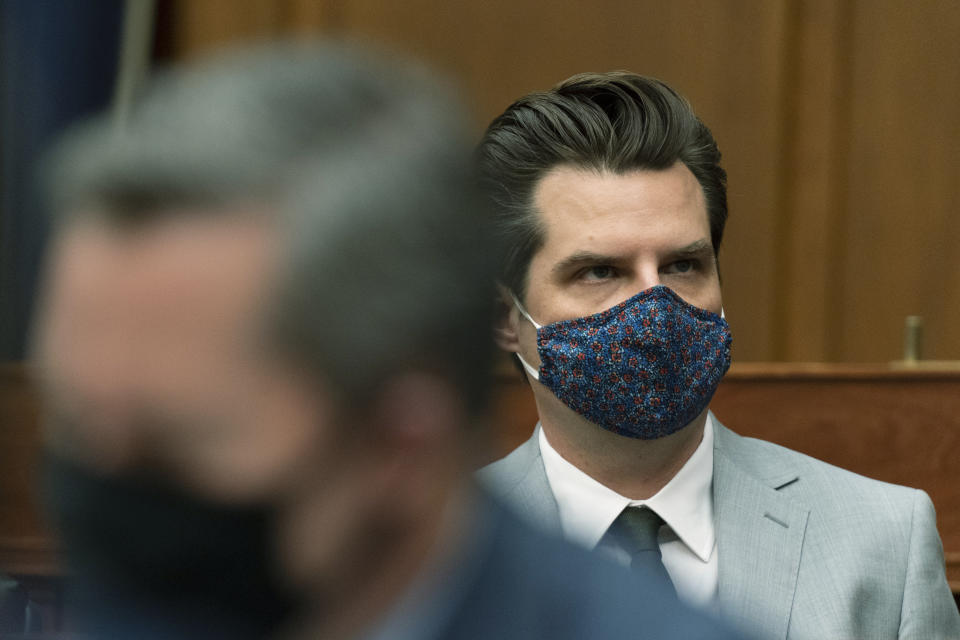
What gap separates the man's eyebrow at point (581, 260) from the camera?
1911 millimetres

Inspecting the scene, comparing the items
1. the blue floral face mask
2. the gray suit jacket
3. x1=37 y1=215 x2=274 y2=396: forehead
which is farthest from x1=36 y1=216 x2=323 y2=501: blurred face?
the blue floral face mask

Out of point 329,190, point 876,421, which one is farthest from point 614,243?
point 329,190

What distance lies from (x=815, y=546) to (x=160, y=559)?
1.52 metres

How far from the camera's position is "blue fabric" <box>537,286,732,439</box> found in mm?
1932

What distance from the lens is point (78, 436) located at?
2.10 feet

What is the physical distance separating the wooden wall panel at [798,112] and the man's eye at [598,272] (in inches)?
52.8

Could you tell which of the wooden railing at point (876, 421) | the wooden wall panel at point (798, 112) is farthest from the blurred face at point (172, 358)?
the wooden wall panel at point (798, 112)

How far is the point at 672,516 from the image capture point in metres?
1.93

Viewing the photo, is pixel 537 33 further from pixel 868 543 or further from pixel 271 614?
pixel 271 614

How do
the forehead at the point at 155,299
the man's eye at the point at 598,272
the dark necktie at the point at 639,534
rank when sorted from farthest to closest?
the man's eye at the point at 598,272 < the dark necktie at the point at 639,534 < the forehead at the point at 155,299

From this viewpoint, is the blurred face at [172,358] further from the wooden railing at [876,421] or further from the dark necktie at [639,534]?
the wooden railing at [876,421]

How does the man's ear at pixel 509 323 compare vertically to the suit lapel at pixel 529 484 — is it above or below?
above

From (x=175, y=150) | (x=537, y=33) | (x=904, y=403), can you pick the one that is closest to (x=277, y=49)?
(x=175, y=150)

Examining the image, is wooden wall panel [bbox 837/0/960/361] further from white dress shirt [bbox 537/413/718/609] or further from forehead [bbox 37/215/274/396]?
forehead [bbox 37/215/274/396]
